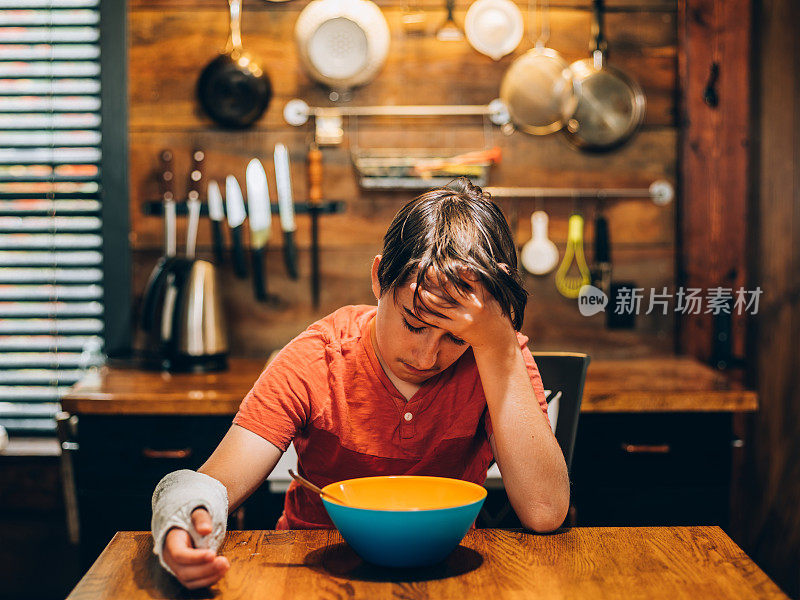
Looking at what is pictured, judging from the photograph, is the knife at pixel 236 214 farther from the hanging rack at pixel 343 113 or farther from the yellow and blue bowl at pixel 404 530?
the yellow and blue bowl at pixel 404 530

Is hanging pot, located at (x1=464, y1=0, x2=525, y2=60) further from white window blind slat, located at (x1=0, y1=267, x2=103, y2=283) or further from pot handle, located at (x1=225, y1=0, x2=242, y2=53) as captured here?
white window blind slat, located at (x1=0, y1=267, x2=103, y2=283)

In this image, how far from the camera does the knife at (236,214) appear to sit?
2.62 m

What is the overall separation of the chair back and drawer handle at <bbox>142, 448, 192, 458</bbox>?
101 centimetres

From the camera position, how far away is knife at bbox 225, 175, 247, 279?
2.62 m

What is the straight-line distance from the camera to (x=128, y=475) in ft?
7.18

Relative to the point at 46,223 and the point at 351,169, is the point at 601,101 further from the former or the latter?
the point at 46,223

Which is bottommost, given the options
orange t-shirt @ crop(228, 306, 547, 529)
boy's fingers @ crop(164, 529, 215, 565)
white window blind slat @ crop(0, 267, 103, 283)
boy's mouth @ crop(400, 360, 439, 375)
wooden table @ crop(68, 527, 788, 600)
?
wooden table @ crop(68, 527, 788, 600)

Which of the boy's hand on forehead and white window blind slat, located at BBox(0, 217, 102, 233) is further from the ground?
white window blind slat, located at BBox(0, 217, 102, 233)

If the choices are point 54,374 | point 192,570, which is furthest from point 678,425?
point 54,374

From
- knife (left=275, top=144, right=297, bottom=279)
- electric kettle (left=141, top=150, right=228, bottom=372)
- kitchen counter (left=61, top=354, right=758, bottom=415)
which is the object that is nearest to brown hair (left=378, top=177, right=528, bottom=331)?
kitchen counter (left=61, top=354, right=758, bottom=415)

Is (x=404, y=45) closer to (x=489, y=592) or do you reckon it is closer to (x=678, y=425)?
(x=678, y=425)

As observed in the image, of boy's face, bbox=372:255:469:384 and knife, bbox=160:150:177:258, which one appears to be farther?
knife, bbox=160:150:177:258

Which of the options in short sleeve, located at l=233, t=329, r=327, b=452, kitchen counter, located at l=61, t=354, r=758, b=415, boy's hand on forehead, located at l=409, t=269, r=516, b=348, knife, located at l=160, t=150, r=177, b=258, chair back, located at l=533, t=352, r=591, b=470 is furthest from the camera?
knife, located at l=160, t=150, r=177, b=258

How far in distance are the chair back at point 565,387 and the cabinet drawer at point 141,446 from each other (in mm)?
923
